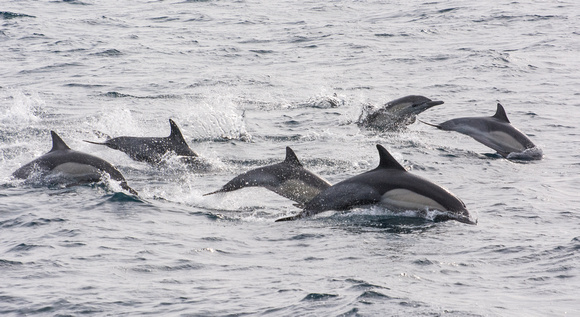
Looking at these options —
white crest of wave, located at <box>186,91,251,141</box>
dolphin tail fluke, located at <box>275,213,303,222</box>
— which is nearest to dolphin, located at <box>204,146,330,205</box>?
dolphin tail fluke, located at <box>275,213,303,222</box>

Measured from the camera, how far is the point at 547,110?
1773cm

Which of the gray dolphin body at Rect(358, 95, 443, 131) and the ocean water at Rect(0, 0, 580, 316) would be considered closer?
the ocean water at Rect(0, 0, 580, 316)

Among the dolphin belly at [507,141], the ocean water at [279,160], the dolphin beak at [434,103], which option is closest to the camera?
the ocean water at [279,160]

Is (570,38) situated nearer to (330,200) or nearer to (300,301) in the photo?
(330,200)

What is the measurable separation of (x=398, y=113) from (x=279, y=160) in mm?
3778

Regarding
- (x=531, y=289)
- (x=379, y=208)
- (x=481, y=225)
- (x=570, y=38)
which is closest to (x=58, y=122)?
(x=379, y=208)

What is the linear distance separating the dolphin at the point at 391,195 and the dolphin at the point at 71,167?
3369 millimetres

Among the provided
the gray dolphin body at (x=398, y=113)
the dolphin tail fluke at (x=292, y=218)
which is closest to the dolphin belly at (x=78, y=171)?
the dolphin tail fluke at (x=292, y=218)

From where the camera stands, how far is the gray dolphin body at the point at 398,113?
52.8ft

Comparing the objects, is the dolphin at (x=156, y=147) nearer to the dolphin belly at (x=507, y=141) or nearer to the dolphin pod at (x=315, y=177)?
the dolphin pod at (x=315, y=177)

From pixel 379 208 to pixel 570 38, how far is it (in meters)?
20.4

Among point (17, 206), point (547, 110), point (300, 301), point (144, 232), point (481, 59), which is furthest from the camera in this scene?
point (481, 59)

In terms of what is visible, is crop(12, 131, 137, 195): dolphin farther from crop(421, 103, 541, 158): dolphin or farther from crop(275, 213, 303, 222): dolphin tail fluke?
crop(421, 103, 541, 158): dolphin

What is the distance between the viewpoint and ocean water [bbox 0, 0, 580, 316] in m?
7.14
